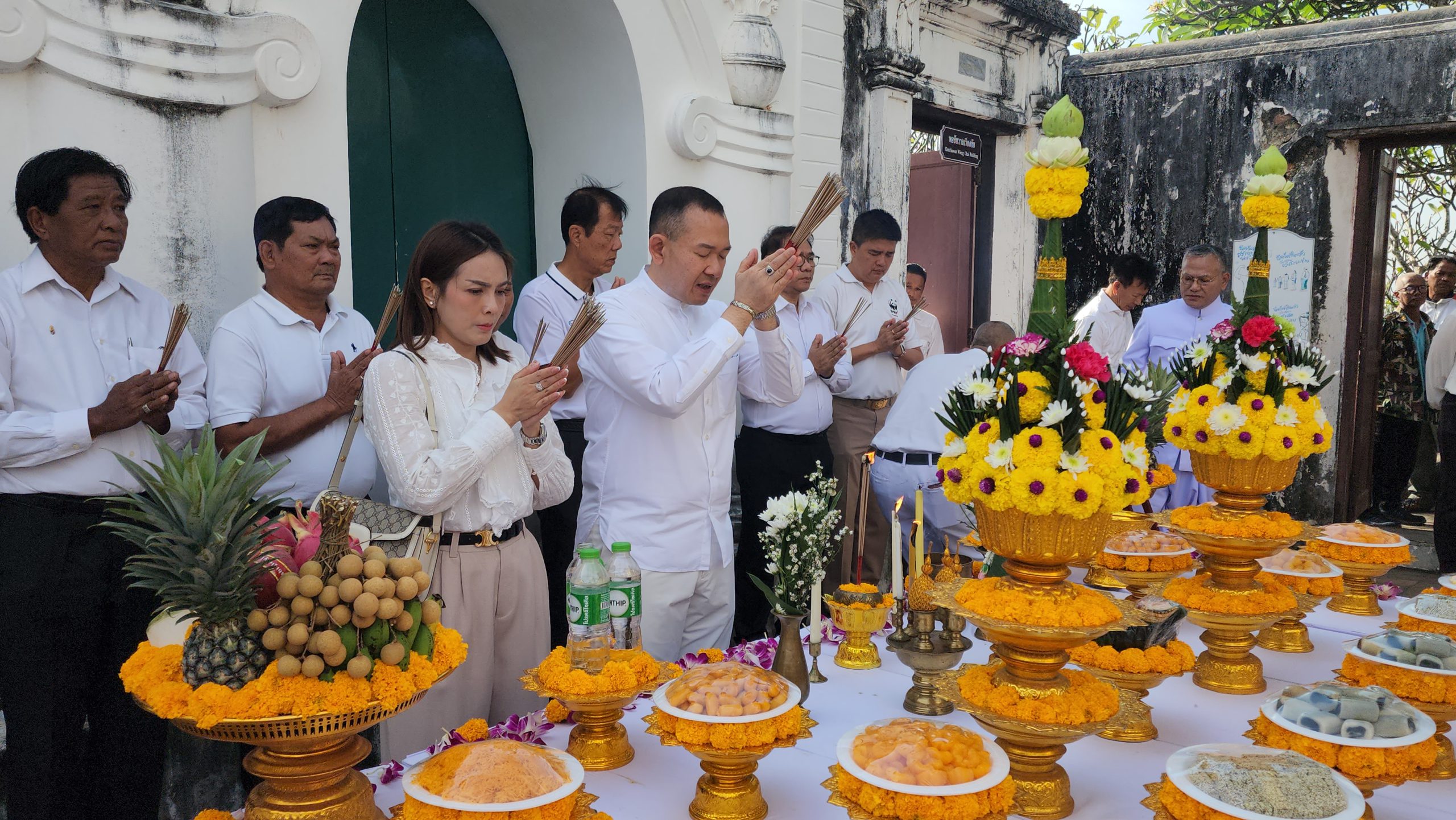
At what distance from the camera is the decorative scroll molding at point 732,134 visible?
182 inches

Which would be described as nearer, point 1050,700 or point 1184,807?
point 1184,807

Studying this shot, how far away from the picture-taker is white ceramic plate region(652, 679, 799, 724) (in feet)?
5.08

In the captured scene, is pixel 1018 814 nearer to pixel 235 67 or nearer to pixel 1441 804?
pixel 1441 804

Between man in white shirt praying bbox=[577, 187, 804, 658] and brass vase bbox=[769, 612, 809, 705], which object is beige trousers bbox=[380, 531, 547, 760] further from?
brass vase bbox=[769, 612, 809, 705]

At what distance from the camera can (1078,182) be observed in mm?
1751

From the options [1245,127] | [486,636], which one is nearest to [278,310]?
[486,636]

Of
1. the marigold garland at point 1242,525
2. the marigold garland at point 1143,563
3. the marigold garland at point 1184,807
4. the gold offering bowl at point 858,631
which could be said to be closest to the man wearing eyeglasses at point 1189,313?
the marigold garland at point 1143,563

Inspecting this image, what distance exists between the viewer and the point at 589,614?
1847 mm

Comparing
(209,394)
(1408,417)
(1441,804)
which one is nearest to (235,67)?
(209,394)

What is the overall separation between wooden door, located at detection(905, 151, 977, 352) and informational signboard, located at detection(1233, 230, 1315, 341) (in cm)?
192

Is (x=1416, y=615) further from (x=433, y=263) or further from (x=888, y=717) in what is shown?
(x=433, y=263)

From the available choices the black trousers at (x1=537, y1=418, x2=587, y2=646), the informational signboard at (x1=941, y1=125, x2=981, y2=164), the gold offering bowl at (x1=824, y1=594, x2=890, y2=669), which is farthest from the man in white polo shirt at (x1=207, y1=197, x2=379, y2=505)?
the informational signboard at (x1=941, y1=125, x2=981, y2=164)

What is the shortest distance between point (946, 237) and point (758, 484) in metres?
3.97

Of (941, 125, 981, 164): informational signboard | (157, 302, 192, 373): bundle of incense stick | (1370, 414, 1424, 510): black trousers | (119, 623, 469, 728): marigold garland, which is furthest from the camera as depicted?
(1370, 414, 1424, 510): black trousers
